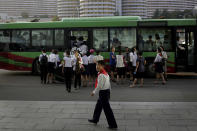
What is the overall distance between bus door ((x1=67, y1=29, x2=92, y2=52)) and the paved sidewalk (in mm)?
7882

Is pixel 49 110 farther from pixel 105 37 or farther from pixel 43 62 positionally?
pixel 105 37

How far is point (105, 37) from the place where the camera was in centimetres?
1812

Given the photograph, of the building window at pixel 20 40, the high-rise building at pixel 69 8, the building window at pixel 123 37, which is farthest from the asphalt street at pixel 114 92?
the high-rise building at pixel 69 8

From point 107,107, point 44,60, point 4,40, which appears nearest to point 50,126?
point 107,107

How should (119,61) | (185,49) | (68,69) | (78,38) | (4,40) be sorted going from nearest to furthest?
(68,69), (119,61), (185,49), (78,38), (4,40)

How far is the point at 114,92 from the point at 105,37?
5.86 metres

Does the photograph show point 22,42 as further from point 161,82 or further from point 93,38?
point 161,82

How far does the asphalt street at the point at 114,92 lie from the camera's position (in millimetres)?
11516

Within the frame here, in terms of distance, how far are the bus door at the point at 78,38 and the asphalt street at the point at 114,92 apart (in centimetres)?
311

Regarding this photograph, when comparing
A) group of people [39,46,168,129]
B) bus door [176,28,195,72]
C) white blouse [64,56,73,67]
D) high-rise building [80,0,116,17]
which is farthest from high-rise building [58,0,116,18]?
white blouse [64,56,73,67]

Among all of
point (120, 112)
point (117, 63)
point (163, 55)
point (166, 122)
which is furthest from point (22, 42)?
point (166, 122)

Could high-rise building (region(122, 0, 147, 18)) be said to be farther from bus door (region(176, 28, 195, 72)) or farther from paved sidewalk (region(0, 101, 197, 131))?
paved sidewalk (region(0, 101, 197, 131))

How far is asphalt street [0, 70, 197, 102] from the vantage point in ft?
37.8

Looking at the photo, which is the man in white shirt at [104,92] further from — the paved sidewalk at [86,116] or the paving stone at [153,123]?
the paving stone at [153,123]
